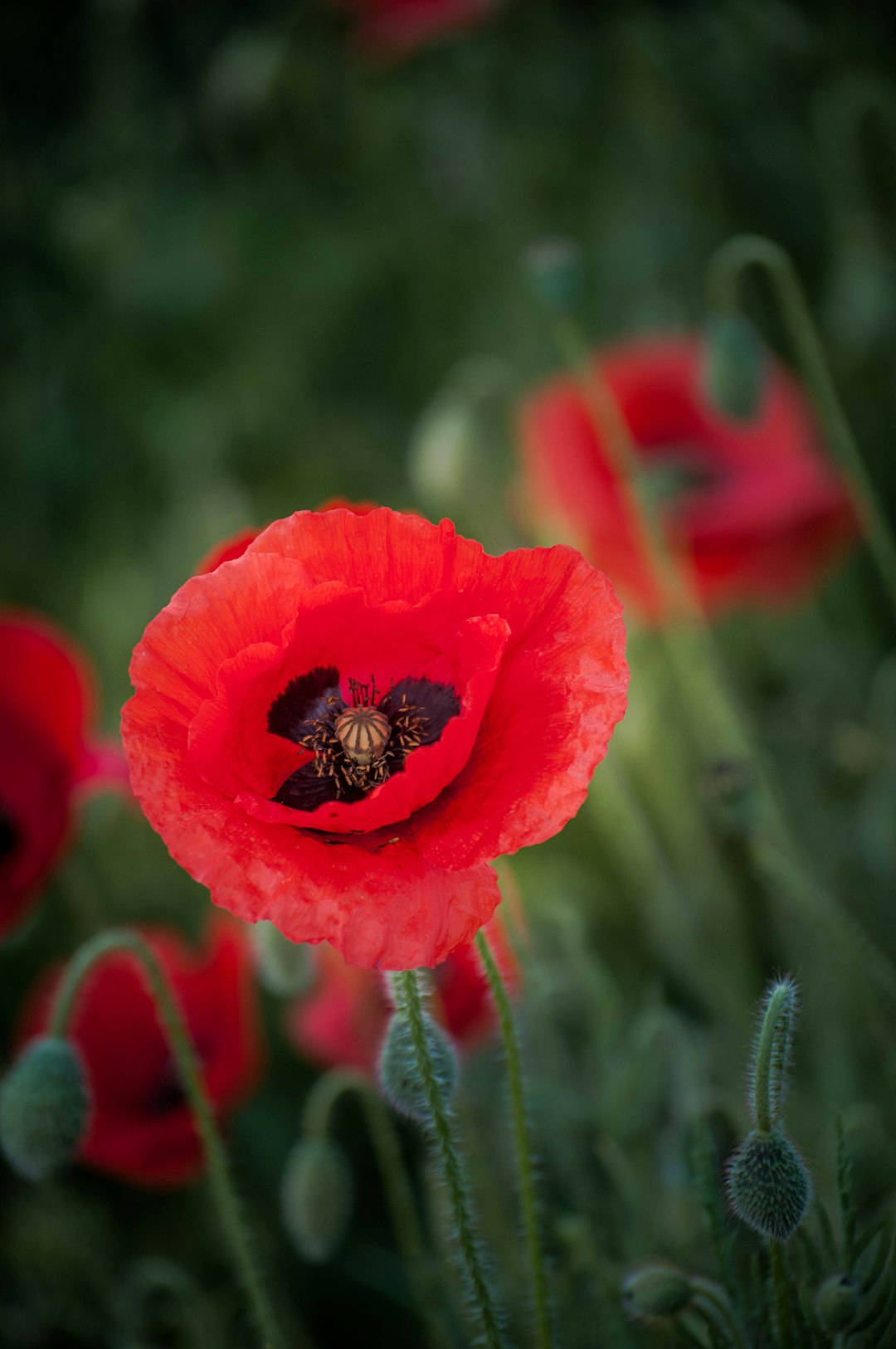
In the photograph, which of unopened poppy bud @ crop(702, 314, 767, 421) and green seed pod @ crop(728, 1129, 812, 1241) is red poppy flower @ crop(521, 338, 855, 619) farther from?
green seed pod @ crop(728, 1129, 812, 1241)

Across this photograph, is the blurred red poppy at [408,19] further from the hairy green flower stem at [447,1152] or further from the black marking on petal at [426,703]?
the hairy green flower stem at [447,1152]

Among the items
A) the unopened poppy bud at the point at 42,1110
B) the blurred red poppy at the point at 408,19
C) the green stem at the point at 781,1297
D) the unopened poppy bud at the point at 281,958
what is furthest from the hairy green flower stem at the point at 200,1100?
the blurred red poppy at the point at 408,19

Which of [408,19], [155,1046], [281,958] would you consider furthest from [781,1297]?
[408,19]

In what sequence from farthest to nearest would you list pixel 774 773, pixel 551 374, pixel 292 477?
1. pixel 551 374
2. pixel 292 477
3. pixel 774 773

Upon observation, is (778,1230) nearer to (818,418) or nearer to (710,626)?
(710,626)

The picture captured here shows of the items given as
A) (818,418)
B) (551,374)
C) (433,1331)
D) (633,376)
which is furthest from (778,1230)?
(551,374)

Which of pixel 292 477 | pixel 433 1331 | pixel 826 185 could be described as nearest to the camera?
pixel 433 1331
